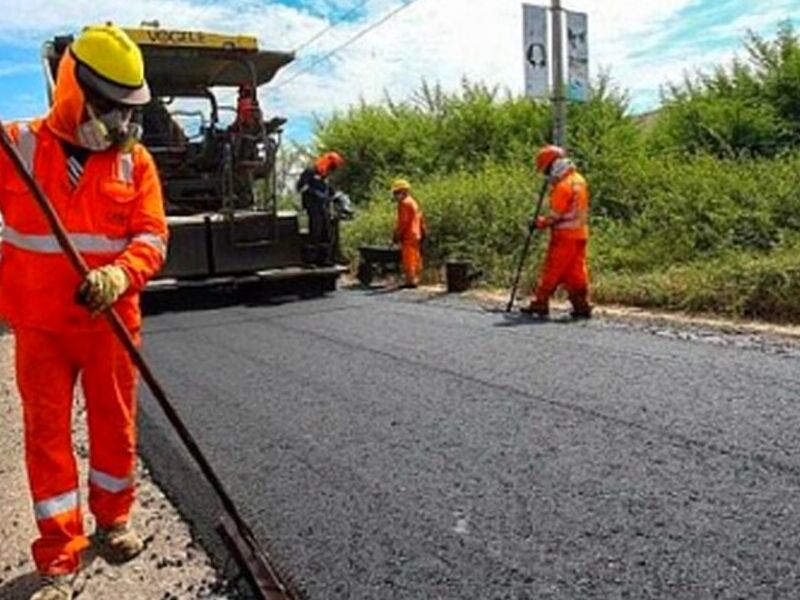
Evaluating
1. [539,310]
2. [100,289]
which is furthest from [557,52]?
[100,289]

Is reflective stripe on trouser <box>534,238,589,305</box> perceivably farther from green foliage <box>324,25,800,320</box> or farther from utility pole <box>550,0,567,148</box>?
utility pole <box>550,0,567,148</box>

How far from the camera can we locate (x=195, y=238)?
9594 millimetres

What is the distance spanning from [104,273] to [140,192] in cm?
39

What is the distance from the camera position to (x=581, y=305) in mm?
8203

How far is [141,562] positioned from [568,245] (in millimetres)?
5825

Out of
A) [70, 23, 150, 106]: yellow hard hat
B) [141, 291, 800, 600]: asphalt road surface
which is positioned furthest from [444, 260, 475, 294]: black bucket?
[70, 23, 150, 106]: yellow hard hat

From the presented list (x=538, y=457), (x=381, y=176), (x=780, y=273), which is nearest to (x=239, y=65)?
(x=780, y=273)

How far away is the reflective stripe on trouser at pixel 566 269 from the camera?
8188mm

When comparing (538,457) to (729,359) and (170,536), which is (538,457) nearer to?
(170,536)

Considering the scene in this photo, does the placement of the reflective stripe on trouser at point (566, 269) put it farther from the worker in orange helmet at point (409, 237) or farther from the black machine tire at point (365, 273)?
the black machine tire at point (365, 273)

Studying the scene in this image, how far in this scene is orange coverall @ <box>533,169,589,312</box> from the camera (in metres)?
8.21

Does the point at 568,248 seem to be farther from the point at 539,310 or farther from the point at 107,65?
the point at 107,65

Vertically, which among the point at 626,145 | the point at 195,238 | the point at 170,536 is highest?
the point at 626,145

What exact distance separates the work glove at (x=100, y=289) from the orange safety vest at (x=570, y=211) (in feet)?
19.8
